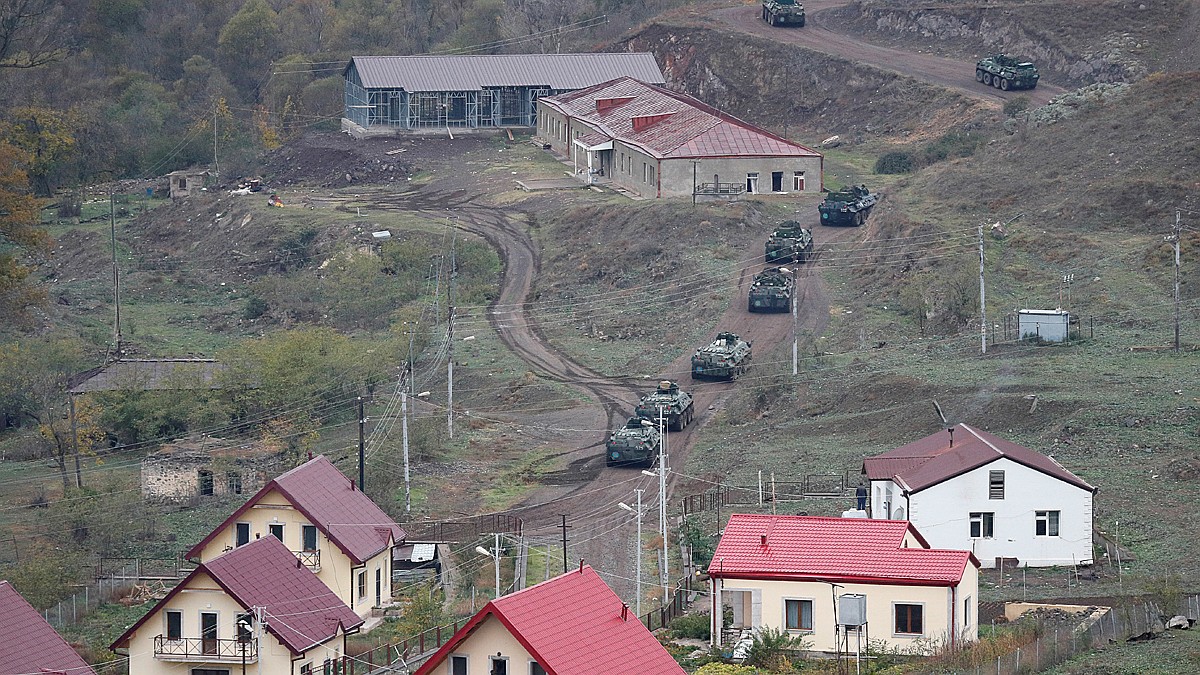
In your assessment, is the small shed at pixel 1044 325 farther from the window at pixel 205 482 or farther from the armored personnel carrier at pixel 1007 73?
the armored personnel carrier at pixel 1007 73

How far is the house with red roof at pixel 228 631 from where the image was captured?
166 feet

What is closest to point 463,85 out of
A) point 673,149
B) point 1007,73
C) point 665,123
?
point 665,123

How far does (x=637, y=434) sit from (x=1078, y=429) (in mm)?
13423

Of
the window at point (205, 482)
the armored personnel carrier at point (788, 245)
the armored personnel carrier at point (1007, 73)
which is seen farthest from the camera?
the armored personnel carrier at point (1007, 73)

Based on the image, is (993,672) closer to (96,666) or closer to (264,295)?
(96,666)

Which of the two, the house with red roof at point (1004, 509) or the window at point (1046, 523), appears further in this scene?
the window at point (1046, 523)

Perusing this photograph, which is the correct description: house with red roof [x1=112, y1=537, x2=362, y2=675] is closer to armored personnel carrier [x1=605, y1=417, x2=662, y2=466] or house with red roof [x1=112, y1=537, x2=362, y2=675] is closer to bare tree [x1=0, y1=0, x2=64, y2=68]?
armored personnel carrier [x1=605, y1=417, x2=662, y2=466]

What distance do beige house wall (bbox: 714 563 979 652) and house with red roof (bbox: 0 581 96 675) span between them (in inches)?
556

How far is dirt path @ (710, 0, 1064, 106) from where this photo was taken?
4281 inches

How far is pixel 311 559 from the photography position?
5794cm

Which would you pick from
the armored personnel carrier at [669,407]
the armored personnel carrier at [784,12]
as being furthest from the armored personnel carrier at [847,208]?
the armored personnel carrier at [784,12]

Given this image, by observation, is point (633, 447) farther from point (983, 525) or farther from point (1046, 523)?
point (1046, 523)

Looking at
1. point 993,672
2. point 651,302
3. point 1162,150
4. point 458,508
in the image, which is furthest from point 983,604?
point 1162,150

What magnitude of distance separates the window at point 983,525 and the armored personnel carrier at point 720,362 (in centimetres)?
2050
